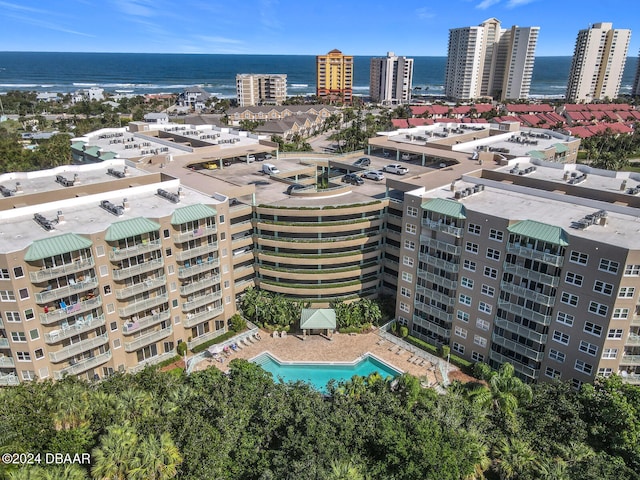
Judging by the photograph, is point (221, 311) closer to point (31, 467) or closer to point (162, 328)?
point (162, 328)

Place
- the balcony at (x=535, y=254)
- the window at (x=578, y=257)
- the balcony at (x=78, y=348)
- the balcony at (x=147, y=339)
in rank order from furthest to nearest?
the balcony at (x=147, y=339) < the balcony at (x=78, y=348) < the balcony at (x=535, y=254) < the window at (x=578, y=257)

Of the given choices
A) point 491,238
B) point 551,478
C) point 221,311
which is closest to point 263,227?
point 221,311

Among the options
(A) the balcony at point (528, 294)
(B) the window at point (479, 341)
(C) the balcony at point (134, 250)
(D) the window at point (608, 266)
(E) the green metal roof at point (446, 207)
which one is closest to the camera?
(D) the window at point (608, 266)

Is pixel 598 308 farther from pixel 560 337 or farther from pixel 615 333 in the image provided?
pixel 560 337

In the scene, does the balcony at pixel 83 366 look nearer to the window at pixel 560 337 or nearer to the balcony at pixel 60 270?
the balcony at pixel 60 270

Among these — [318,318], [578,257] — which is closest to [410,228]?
[318,318]

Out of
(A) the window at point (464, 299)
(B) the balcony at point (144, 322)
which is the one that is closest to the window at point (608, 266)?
(A) the window at point (464, 299)
